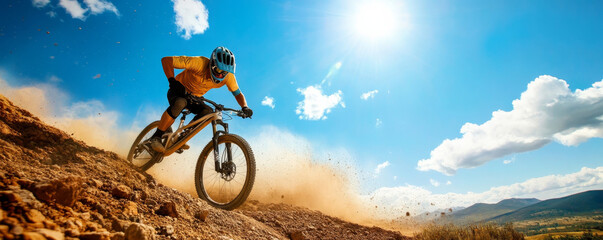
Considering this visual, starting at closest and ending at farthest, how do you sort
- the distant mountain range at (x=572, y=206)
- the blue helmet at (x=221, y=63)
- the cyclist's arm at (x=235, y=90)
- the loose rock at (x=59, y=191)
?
the loose rock at (x=59, y=191), the blue helmet at (x=221, y=63), the cyclist's arm at (x=235, y=90), the distant mountain range at (x=572, y=206)

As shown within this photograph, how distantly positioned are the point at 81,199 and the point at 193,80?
371 centimetres

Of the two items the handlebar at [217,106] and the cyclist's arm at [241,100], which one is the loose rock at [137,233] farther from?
the cyclist's arm at [241,100]

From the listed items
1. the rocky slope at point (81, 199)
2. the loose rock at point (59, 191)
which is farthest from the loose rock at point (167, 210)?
the loose rock at point (59, 191)

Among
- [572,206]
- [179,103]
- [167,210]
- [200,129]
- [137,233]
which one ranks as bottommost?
[572,206]

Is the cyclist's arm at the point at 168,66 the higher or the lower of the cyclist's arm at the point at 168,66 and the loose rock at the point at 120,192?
the higher

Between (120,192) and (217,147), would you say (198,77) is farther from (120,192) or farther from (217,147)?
(120,192)

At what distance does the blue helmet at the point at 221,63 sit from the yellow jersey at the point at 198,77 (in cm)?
23

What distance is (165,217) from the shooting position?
2754 millimetres

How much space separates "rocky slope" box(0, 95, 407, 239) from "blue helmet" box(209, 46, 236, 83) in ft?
7.66

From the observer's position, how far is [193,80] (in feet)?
18.3

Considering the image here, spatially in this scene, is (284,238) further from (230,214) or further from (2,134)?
(2,134)

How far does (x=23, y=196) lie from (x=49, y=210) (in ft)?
0.67

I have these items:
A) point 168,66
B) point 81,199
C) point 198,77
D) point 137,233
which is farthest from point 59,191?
point 198,77

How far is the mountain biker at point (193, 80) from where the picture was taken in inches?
203
